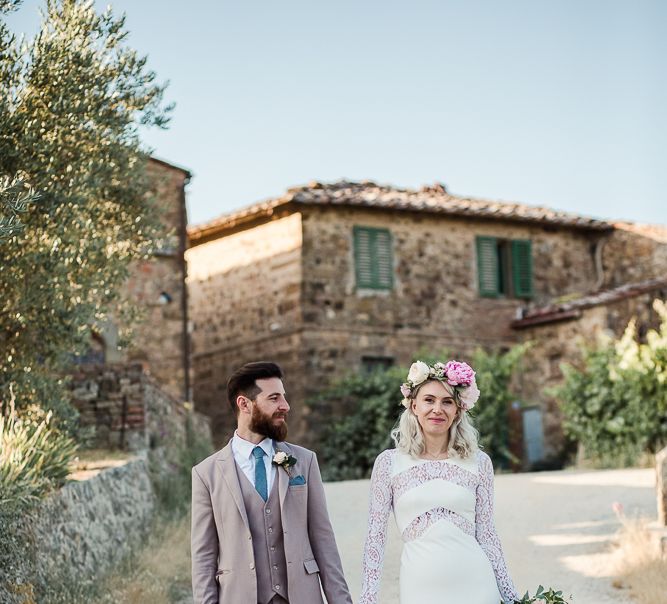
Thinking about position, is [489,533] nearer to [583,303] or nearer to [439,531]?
[439,531]

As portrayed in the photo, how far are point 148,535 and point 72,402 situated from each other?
247cm

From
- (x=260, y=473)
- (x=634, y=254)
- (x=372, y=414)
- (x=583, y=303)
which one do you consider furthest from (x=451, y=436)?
(x=634, y=254)

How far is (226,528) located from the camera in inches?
199

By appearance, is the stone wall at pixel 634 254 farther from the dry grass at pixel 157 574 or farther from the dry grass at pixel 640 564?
the dry grass at pixel 157 574

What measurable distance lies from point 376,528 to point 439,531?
295mm

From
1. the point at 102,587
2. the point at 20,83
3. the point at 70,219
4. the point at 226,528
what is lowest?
the point at 102,587

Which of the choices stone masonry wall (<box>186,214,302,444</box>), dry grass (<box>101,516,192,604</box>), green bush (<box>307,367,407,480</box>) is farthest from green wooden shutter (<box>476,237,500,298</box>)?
dry grass (<box>101,516,192,604</box>)

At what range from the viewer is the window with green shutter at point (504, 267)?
21984 millimetres

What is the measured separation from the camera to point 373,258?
20.9 meters

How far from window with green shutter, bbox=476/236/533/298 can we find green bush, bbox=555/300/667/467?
156 inches

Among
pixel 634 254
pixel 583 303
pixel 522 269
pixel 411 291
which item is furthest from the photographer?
pixel 634 254

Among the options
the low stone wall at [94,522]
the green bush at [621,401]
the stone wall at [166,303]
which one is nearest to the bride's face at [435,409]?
the low stone wall at [94,522]

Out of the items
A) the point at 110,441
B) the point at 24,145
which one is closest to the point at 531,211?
the point at 110,441

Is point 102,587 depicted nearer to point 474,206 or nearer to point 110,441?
point 110,441
